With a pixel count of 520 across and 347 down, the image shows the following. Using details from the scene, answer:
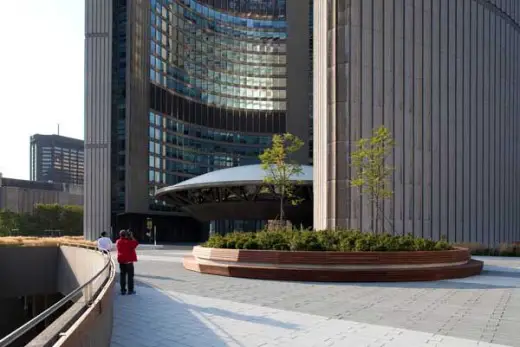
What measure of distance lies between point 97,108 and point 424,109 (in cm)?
4742

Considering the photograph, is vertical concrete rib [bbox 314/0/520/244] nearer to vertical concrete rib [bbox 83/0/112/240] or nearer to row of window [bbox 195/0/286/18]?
vertical concrete rib [bbox 83/0/112/240]

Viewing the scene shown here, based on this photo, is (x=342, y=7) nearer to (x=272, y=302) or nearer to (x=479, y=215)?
(x=479, y=215)

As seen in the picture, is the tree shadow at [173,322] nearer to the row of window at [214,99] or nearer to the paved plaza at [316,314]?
the paved plaza at [316,314]

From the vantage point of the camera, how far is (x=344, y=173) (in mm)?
30812

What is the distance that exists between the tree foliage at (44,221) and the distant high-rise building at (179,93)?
25172 millimetres

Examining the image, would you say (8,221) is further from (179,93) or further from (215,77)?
(215,77)

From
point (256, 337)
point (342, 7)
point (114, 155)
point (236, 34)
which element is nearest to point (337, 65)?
point (342, 7)

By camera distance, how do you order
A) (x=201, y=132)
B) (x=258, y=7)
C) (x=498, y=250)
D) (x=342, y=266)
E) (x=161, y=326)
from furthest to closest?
1. (x=258, y=7)
2. (x=201, y=132)
3. (x=498, y=250)
4. (x=342, y=266)
5. (x=161, y=326)

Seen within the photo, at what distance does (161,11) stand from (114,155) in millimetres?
23241

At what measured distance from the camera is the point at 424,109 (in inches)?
1369

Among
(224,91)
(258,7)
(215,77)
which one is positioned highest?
(258,7)

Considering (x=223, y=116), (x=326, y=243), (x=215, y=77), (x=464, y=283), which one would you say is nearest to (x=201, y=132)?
(x=223, y=116)

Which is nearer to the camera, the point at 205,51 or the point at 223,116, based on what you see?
the point at 205,51

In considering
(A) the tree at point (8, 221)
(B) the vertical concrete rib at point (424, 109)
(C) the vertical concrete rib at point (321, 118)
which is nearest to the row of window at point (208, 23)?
(A) the tree at point (8, 221)
